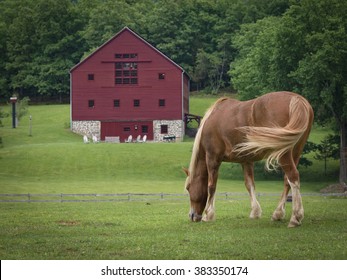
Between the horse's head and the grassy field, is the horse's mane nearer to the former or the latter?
the horse's head

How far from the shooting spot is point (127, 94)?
75.1 meters

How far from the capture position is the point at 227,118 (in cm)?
1551

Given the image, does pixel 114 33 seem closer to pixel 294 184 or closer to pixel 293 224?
pixel 293 224

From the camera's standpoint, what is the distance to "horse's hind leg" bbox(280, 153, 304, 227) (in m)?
14.0

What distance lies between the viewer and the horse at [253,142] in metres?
13.7

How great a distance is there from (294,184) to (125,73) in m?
62.3

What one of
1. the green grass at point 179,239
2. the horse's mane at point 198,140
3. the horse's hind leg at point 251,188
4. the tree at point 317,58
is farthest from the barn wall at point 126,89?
the horse's mane at point 198,140

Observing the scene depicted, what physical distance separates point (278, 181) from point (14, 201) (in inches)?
892

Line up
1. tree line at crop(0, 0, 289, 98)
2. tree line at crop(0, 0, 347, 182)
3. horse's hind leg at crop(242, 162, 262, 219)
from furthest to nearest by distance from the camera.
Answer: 1. tree line at crop(0, 0, 289, 98)
2. tree line at crop(0, 0, 347, 182)
3. horse's hind leg at crop(242, 162, 262, 219)

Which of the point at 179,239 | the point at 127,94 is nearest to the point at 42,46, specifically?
the point at 127,94

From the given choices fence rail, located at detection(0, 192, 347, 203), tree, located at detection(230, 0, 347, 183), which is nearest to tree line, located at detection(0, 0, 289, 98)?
tree, located at detection(230, 0, 347, 183)

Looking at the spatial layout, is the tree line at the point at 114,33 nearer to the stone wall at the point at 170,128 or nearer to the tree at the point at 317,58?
the stone wall at the point at 170,128

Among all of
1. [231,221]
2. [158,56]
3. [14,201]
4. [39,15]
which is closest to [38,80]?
[39,15]

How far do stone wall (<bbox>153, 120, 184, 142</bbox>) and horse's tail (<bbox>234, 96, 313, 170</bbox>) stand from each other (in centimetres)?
6033
